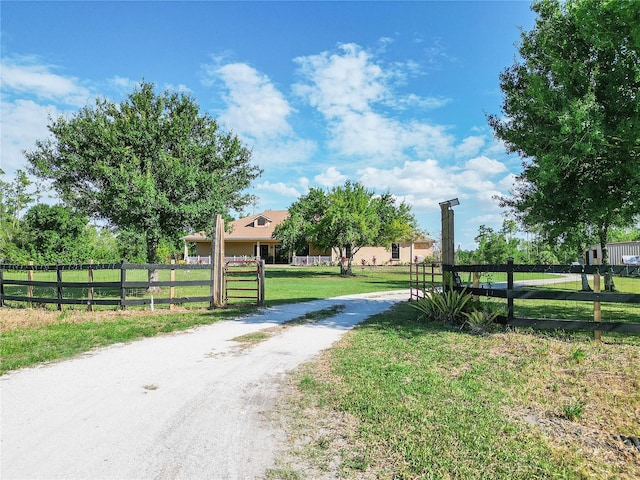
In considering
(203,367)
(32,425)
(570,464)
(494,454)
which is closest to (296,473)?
(494,454)

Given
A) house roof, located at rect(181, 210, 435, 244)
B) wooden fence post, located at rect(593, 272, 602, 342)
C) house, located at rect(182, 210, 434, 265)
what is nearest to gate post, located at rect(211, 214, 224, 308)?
wooden fence post, located at rect(593, 272, 602, 342)

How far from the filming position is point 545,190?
9.82 metres

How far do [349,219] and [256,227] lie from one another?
64.1 ft

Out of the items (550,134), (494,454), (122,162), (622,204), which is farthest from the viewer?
(122,162)

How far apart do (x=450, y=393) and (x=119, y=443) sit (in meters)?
3.33

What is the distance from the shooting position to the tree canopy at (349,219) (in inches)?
1185

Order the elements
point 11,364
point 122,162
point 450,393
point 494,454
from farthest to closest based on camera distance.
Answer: point 122,162, point 11,364, point 450,393, point 494,454

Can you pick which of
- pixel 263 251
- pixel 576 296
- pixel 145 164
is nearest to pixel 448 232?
pixel 576 296

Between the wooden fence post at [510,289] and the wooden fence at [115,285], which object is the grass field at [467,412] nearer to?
the wooden fence post at [510,289]

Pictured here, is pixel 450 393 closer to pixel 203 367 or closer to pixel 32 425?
pixel 203 367

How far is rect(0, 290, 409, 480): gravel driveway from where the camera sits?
3110 millimetres

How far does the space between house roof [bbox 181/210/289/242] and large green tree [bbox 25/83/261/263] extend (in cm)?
2392

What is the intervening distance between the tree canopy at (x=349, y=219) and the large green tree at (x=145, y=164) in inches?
428

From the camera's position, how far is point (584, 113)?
24.3 feet
